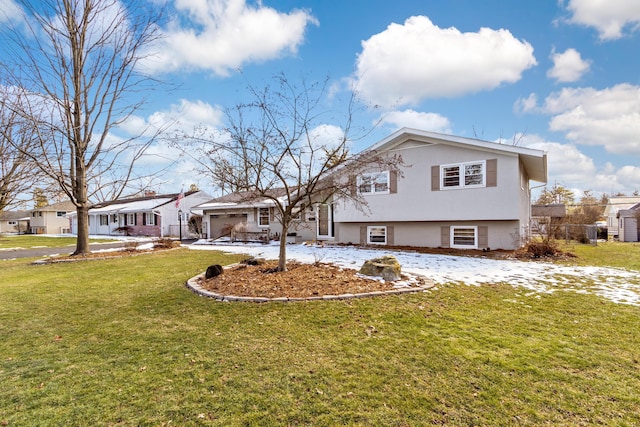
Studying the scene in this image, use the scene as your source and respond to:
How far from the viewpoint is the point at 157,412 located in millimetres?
2568

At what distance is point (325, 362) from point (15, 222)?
231ft

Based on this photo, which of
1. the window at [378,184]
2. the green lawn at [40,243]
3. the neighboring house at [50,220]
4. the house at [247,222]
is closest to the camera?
the window at [378,184]

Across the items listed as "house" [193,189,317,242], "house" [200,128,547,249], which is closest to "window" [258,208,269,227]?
Answer: "house" [193,189,317,242]

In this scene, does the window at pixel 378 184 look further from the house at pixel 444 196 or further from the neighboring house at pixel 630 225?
the neighboring house at pixel 630 225

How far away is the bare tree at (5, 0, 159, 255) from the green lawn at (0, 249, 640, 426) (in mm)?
8526

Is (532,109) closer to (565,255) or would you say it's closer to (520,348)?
(565,255)

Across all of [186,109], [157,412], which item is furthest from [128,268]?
[157,412]

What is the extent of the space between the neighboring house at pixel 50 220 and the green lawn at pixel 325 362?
1911 inches

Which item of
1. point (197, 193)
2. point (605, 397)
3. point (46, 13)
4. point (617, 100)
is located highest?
point (46, 13)

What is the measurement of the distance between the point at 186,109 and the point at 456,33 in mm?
10350

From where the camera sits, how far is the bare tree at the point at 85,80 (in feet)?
37.3

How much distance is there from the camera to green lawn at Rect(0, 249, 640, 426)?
254 centimetres

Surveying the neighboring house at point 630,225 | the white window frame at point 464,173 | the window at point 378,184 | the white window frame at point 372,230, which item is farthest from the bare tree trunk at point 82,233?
the neighboring house at point 630,225

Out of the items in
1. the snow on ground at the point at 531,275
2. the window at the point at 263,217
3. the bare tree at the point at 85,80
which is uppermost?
the bare tree at the point at 85,80
